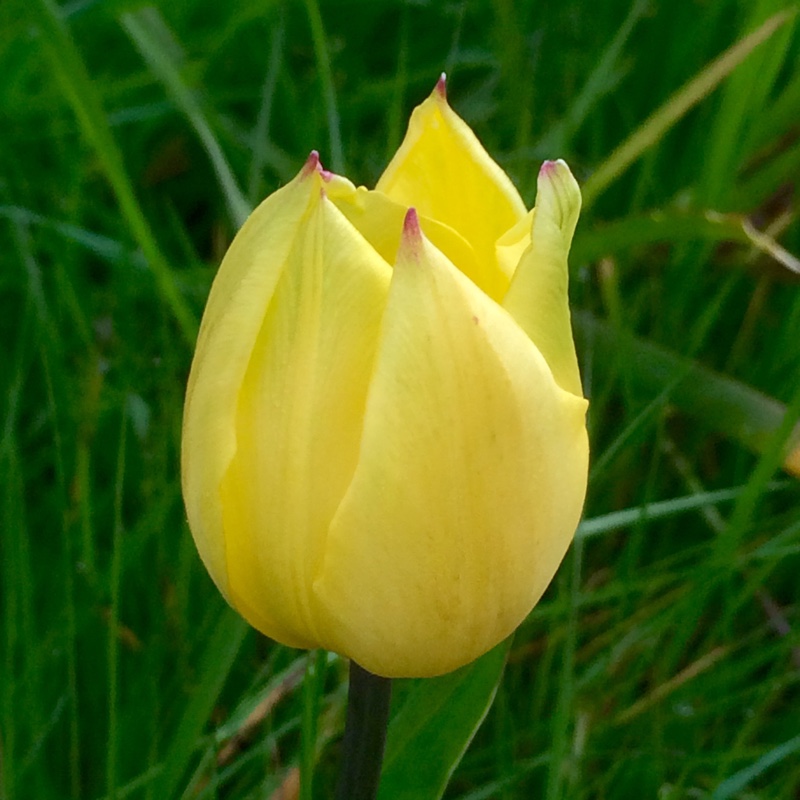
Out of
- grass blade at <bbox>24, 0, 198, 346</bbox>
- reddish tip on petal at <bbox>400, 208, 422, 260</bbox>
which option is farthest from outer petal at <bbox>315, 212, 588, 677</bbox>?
grass blade at <bbox>24, 0, 198, 346</bbox>

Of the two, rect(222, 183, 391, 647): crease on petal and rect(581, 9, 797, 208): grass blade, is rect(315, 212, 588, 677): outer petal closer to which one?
rect(222, 183, 391, 647): crease on petal

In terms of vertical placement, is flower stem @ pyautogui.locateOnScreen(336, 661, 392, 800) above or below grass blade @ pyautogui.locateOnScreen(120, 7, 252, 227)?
below

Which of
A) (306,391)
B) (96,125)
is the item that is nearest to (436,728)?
(306,391)

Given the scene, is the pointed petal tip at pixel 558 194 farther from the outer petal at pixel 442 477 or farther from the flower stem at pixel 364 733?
the flower stem at pixel 364 733

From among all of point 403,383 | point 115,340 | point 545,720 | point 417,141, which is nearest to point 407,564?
point 403,383

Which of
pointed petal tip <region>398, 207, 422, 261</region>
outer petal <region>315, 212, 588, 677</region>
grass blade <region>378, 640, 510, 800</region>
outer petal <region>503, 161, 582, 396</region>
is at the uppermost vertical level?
pointed petal tip <region>398, 207, 422, 261</region>

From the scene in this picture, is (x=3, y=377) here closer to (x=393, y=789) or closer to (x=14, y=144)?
(x=14, y=144)

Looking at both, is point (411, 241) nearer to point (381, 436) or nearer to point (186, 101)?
point (381, 436)

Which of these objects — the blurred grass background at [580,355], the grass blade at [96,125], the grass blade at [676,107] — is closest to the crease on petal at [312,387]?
the blurred grass background at [580,355]
